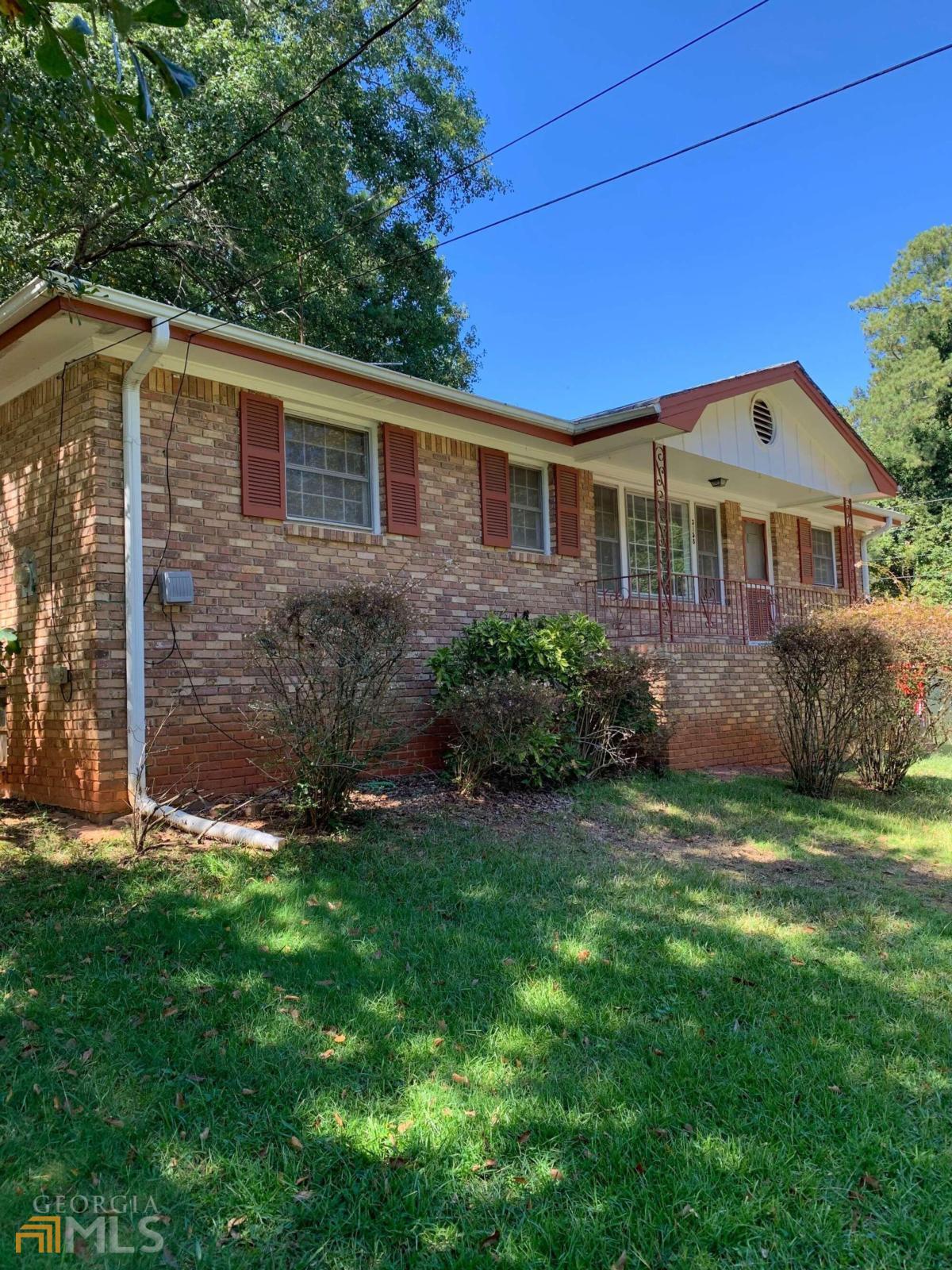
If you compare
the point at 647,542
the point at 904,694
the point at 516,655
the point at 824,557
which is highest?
the point at 824,557

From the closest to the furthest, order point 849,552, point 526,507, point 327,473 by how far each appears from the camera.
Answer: point 327,473 < point 526,507 < point 849,552

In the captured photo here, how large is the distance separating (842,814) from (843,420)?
25.5ft

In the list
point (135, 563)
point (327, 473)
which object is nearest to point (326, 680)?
point (135, 563)

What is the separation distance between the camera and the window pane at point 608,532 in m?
11.0

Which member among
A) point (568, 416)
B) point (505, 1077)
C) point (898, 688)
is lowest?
point (505, 1077)

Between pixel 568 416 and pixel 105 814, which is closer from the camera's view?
pixel 105 814

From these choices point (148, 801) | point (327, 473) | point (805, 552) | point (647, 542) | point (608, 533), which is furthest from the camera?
point (805, 552)

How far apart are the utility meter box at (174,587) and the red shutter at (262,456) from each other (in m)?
0.97

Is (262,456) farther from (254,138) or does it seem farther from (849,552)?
(849,552)

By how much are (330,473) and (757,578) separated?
8.68m

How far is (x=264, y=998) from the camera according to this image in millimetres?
3312

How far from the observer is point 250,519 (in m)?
7.14

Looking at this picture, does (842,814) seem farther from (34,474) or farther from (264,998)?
(34,474)

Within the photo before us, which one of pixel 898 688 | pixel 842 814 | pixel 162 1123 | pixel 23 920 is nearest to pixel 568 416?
pixel 898 688
